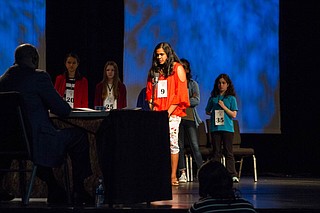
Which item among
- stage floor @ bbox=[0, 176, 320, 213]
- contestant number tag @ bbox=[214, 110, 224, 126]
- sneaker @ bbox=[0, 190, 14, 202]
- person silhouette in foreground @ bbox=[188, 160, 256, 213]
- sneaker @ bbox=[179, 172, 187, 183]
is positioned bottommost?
stage floor @ bbox=[0, 176, 320, 213]

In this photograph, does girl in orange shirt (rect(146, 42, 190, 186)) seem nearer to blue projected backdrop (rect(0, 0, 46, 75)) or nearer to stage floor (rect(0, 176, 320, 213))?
stage floor (rect(0, 176, 320, 213))

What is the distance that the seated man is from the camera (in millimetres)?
5312

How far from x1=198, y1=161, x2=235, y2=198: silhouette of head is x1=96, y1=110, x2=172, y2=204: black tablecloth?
7.01 feet

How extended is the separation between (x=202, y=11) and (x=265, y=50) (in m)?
0.93

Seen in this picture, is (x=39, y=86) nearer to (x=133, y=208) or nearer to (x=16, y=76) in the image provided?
(x=16, y=76)

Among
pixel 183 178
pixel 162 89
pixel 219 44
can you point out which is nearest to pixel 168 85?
pixel 162 89

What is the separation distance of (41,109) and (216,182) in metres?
2.38

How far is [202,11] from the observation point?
10500 millimetres

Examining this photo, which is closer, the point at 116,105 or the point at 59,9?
the point at 116,105

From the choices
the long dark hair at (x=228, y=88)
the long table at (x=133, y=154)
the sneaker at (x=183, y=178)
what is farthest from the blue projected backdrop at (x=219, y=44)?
the long table at (x=133, y=154)

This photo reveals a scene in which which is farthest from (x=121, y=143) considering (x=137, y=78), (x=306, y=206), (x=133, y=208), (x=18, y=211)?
(x=137, y=78)

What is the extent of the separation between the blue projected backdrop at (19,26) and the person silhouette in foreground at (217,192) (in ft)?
23.2

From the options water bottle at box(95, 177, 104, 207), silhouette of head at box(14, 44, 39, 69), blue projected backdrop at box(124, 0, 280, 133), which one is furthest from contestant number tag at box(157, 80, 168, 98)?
blue projected backdrop at box(124, 0, 280, 133)

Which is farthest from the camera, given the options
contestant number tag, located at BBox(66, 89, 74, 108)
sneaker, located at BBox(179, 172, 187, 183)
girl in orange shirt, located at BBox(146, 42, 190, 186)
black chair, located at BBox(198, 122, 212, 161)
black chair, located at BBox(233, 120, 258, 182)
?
black chair, located at BBox(198, 122, 212, 161)
